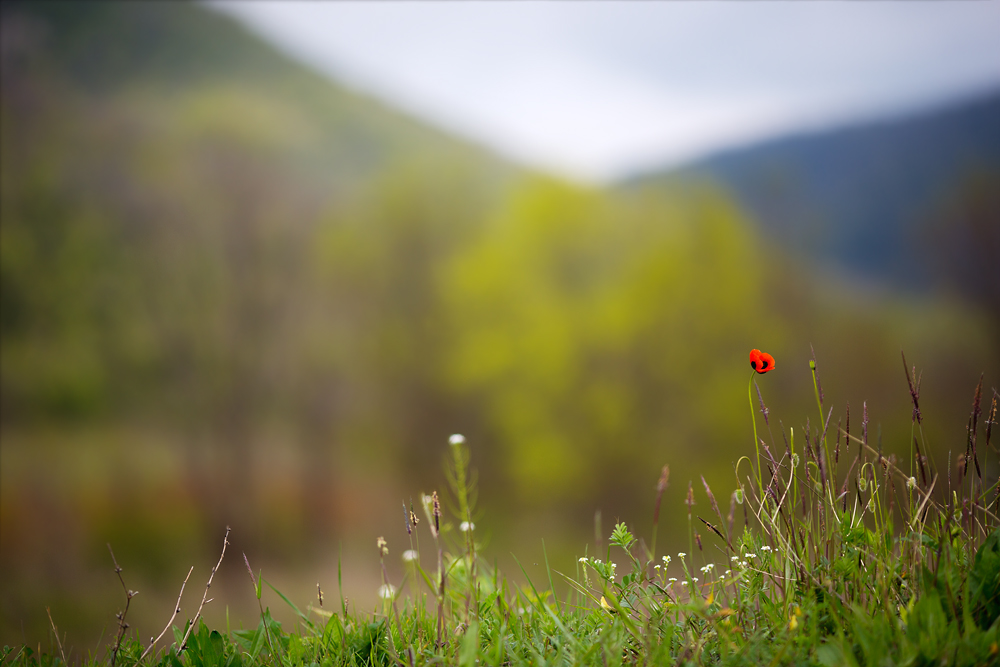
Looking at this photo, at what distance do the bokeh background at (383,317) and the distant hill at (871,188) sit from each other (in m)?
0.08

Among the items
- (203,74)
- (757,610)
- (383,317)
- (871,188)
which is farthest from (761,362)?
(203,74)

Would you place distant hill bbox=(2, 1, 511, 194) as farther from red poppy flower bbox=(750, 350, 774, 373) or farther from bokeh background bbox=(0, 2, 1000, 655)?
red poppy flower bbox=(750, 350, 774, 373)

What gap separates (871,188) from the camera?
15.5 metres

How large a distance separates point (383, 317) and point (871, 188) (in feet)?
46.8

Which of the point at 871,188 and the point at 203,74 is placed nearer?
the point at 871,188

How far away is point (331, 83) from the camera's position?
28.5 metres

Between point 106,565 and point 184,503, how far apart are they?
2.22 m

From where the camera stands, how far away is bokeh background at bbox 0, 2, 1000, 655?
11.8 m

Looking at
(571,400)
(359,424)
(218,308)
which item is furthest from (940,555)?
(359,424)

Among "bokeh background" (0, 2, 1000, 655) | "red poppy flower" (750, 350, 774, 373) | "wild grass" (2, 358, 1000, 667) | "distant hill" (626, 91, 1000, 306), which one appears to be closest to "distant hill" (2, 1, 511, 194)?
"bokeh background" (0, 2, 1000, 655)

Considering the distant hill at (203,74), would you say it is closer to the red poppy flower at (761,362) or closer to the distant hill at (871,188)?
the distant hill at (871,188)

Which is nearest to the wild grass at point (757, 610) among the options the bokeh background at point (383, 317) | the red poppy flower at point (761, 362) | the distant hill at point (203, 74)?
the red poppy flower at point (761, 362)

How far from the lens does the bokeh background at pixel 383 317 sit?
38.7ft

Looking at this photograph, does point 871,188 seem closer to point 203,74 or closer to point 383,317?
point 383,317
